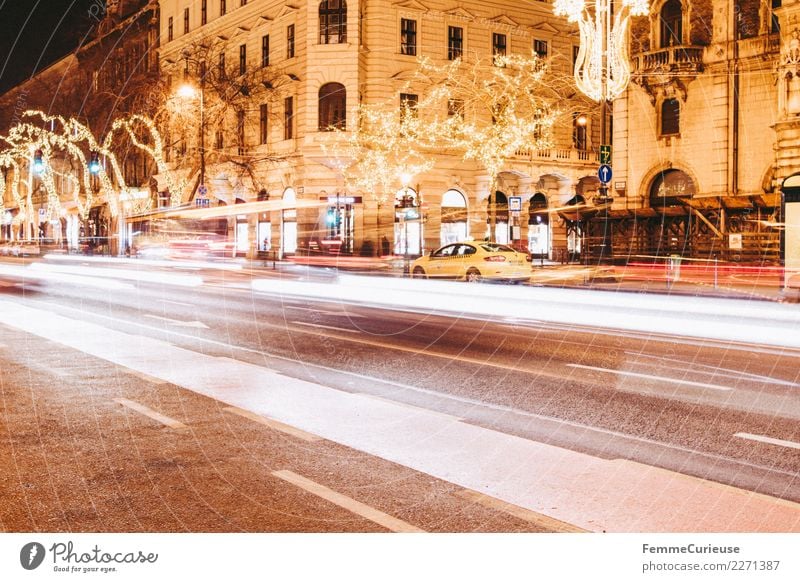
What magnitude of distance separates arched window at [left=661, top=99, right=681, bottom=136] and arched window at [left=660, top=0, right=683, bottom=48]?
2.39m

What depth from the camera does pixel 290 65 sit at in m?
47.1

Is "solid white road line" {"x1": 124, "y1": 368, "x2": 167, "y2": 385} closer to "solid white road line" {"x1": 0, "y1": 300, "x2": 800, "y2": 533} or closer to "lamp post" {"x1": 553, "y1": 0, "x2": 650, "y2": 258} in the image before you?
"solid white road line" {"x1": 0, "y1": 300, "x2": 800, "y2": 533}

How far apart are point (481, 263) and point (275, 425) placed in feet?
73.4

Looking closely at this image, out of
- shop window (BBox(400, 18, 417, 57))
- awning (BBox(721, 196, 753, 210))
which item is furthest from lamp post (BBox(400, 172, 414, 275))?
awning (BBox(721, 196, 753, 210))

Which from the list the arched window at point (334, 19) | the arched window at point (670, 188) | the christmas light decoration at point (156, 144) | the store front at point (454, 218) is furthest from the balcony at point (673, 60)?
the christmas light decoration at point (156, 144)

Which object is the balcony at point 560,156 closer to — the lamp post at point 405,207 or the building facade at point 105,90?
the lamp post at point 405,207

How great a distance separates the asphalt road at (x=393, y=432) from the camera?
18.5ft

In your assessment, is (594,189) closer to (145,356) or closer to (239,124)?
(239,124)

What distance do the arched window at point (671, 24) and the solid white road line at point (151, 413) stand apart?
32.9 metres

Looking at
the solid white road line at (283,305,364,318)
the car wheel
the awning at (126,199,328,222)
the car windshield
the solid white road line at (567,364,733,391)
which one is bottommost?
the solid white road line at (567,364,733,391)

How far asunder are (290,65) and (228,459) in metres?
42.6

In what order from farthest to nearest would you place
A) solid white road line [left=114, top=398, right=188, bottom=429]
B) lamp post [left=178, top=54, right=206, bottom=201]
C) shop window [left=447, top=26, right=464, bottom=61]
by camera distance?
1. shop window [left=447, top=26, right=464, bottom=61]
2. lamp post [left=178, top=54, right=206, bottom=201]
3. solid white road line [left=114, top=398, right=188, bottom=429]

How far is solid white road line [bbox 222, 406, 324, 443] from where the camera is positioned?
7695mm

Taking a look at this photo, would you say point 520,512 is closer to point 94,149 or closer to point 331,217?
point 331,217
